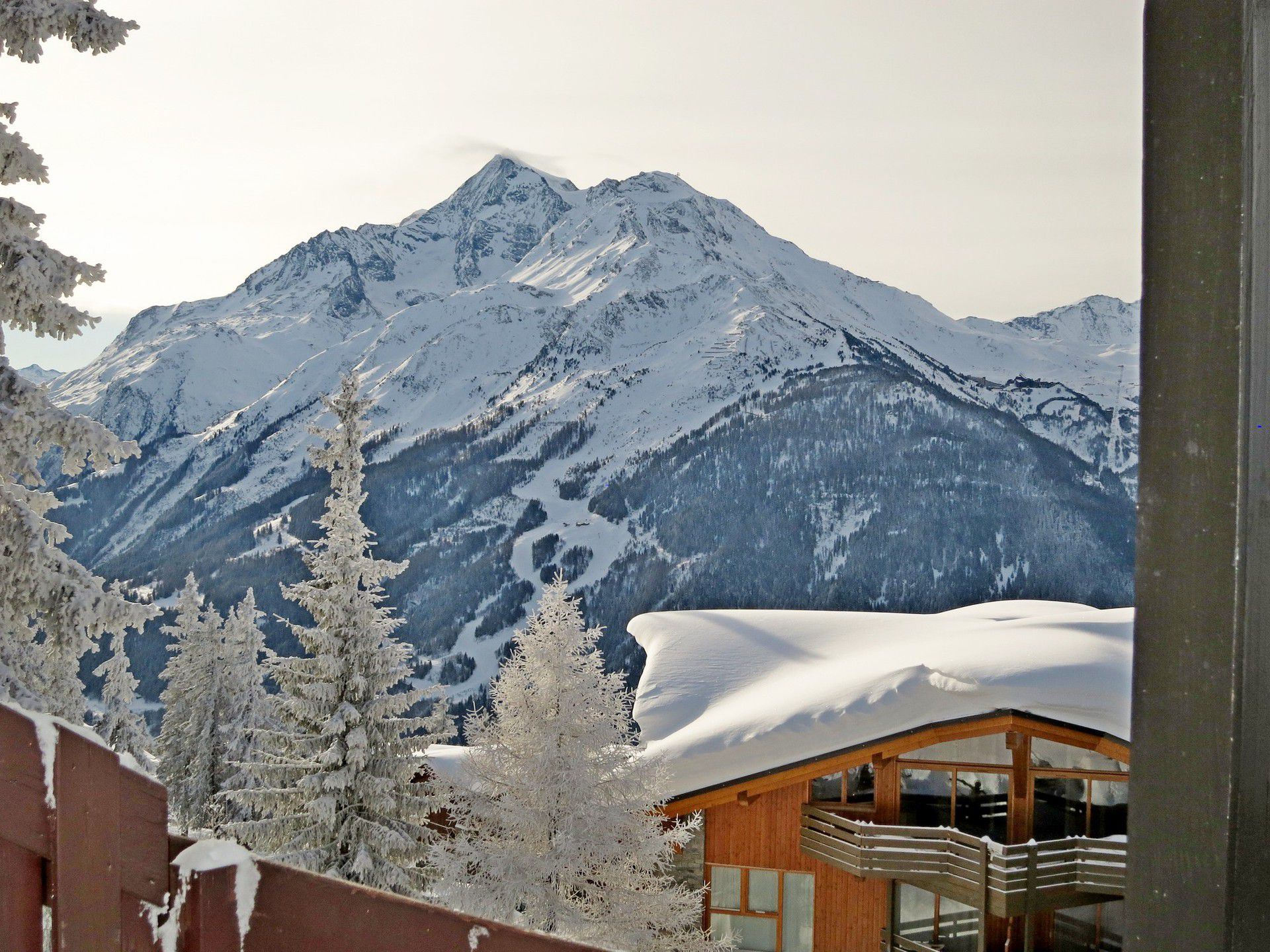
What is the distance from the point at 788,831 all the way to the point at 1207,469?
1803 cm

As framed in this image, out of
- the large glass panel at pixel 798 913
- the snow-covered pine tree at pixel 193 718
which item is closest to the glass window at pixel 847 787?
the large glass panel at pixel 798 913

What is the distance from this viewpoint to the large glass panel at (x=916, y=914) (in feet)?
55.7

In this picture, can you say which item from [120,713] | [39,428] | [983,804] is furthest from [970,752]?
[120,713]

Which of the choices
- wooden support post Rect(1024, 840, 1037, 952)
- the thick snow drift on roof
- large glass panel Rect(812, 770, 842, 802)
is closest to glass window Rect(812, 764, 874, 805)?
large glass panel Rect(812, 770, 842, 802)

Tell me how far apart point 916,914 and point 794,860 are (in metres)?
2.14

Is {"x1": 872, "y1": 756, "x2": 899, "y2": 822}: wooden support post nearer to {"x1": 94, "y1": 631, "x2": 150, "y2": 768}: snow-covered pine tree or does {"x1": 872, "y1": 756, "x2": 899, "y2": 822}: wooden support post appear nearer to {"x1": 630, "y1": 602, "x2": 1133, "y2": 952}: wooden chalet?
{"x1": 630, "y1": 602, "x2": 1133, "y2": 952}: wooden chalet

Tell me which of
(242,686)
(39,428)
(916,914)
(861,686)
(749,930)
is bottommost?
(749,930)

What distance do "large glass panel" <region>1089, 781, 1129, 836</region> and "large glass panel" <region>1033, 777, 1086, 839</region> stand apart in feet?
0.52

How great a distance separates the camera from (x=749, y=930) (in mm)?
17703

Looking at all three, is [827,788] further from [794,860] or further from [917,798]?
[917,798]

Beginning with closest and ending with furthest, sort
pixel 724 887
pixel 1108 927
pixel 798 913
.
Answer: pixel 1108 927 < pixel 798 913 < pixel 724 887

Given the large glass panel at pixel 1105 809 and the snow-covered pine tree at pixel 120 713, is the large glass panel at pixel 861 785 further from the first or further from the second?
the snow-covered pine tree at pixel 120 713

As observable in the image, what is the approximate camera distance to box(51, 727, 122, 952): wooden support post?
1134 mm

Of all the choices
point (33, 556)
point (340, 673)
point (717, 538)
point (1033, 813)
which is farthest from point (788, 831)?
point (717, 538)
